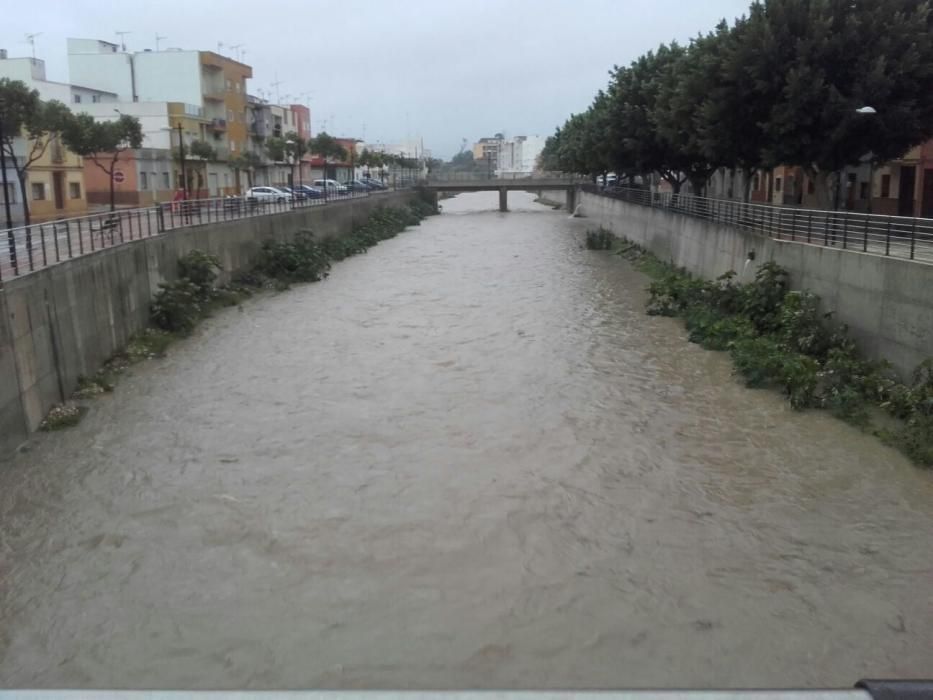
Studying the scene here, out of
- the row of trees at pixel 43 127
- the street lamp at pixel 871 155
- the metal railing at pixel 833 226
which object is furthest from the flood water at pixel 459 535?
the row of trees at pixel 43 127

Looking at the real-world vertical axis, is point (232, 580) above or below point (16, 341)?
below

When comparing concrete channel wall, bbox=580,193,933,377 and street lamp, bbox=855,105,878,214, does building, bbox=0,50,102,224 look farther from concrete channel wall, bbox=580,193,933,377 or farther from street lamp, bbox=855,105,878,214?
street lamp, bbox=855,105,878,214

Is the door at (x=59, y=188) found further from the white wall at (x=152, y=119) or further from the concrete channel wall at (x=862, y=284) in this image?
the concrete channel wall at (x=862, y=284)

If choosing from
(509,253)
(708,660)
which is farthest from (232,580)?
(509,253)

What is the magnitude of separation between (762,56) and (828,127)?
7.88ft

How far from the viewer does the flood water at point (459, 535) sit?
7438mm

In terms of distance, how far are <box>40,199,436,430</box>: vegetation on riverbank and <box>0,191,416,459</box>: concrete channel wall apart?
221mm

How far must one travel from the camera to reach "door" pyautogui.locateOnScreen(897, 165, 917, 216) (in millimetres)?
31031

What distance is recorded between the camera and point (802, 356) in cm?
1559

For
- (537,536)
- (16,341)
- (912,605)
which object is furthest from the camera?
(16,341)

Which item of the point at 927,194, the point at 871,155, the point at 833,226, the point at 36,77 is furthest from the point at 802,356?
the point at 36,77

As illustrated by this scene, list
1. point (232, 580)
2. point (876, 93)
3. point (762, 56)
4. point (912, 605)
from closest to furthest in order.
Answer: point (912, 605), point (232, 580), point (876, 93), point (762, 56)

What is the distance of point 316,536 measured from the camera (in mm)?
9656

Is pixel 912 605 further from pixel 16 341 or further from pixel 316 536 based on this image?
pixel 16 341
